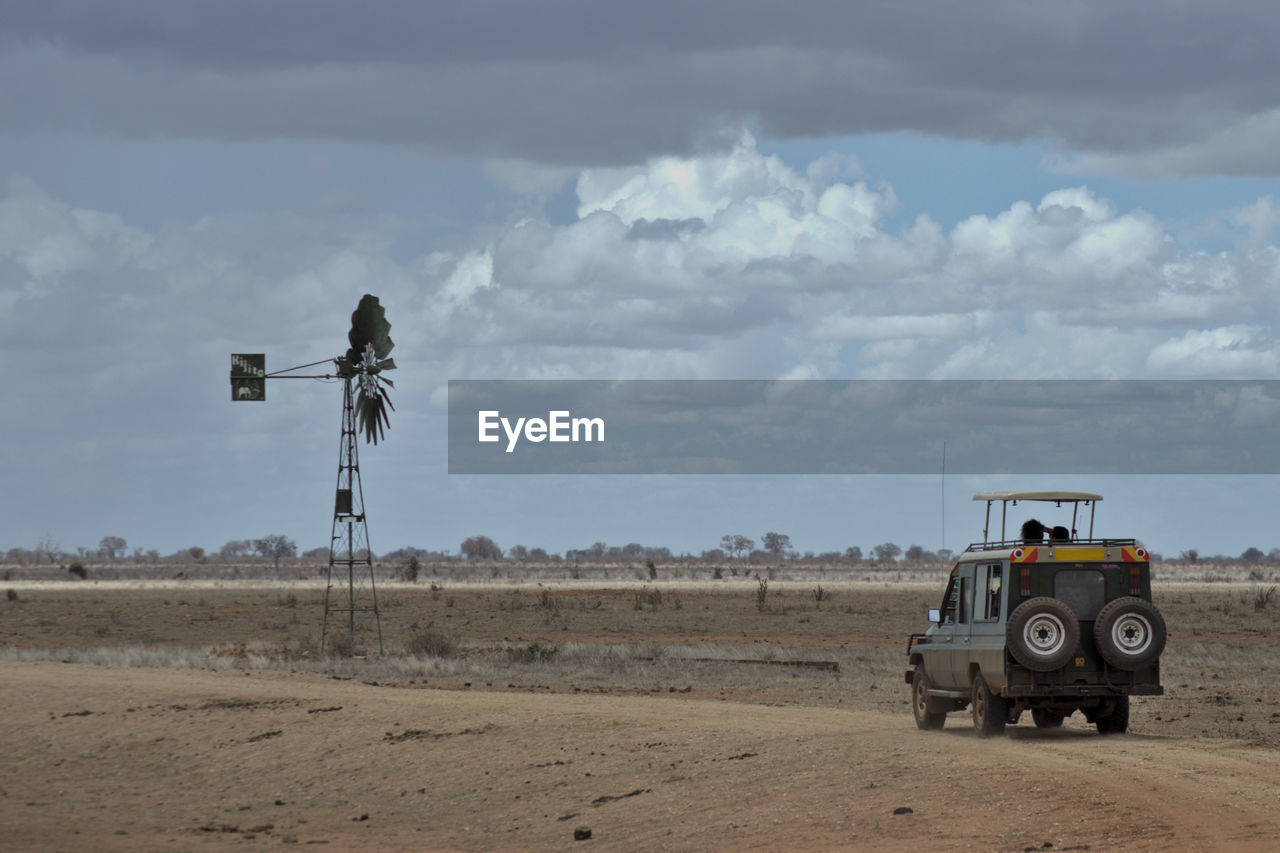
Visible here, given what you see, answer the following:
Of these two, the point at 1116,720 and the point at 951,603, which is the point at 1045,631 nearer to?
the point at 1116,720

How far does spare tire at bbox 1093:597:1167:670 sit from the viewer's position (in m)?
18.0

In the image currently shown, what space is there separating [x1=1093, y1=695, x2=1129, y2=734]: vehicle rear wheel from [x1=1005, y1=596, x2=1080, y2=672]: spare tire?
1.67 m

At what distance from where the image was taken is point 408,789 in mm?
19141

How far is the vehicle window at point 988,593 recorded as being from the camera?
18.6 m

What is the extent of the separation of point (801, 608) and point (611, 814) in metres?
53.7

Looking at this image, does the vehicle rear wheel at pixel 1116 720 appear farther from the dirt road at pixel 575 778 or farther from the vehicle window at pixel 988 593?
the vehicle window at pixel 988 593

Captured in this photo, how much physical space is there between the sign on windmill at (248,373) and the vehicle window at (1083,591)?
2562 centimetres

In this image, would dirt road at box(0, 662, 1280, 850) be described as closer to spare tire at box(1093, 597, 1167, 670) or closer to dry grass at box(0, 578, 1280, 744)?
spare tire at box(1093, 597, 1167, 670)

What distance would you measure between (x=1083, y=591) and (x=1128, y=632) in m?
0.75

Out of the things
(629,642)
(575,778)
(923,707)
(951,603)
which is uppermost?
(951,603)

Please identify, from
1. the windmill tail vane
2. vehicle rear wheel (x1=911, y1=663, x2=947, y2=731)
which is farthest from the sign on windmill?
vehicle rear wheel (x1=911, y1=663, x2=947, y2=731)

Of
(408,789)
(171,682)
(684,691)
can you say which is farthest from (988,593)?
(171,682)

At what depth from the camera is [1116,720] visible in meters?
19.2

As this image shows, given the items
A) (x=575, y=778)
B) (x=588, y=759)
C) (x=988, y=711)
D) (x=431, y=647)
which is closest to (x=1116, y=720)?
(x=988, y=711)
